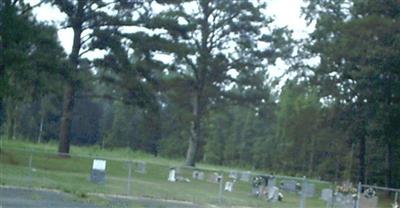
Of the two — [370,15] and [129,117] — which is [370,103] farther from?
[129,117]

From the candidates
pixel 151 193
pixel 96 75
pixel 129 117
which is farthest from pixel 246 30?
pixel 129 117

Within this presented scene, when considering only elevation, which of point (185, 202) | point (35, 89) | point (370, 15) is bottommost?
point (185, 202)

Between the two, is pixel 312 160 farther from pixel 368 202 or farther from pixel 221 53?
pixel 368 202

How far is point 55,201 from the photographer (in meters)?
20.8

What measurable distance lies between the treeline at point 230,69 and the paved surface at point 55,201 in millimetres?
11534

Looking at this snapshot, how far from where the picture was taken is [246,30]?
5531 cm

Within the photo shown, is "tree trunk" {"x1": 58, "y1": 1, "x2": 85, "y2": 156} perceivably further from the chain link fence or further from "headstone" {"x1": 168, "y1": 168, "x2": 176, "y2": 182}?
"headstone" {"x1": 168, "y1": 168, "x2": 176, "y2": 182}

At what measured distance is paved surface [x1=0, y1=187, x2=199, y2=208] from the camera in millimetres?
18953

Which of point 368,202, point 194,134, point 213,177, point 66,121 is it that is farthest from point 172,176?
point 194,134

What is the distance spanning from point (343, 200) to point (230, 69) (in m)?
28.5

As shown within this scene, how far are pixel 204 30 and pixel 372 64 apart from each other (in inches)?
630

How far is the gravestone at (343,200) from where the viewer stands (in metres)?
28.3

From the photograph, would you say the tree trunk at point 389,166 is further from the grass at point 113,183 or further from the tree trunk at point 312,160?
the tree trunk at point 312,160

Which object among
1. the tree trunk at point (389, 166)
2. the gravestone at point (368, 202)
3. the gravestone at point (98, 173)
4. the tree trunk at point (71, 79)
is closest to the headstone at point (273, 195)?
the gravestone at point (368, 202)
